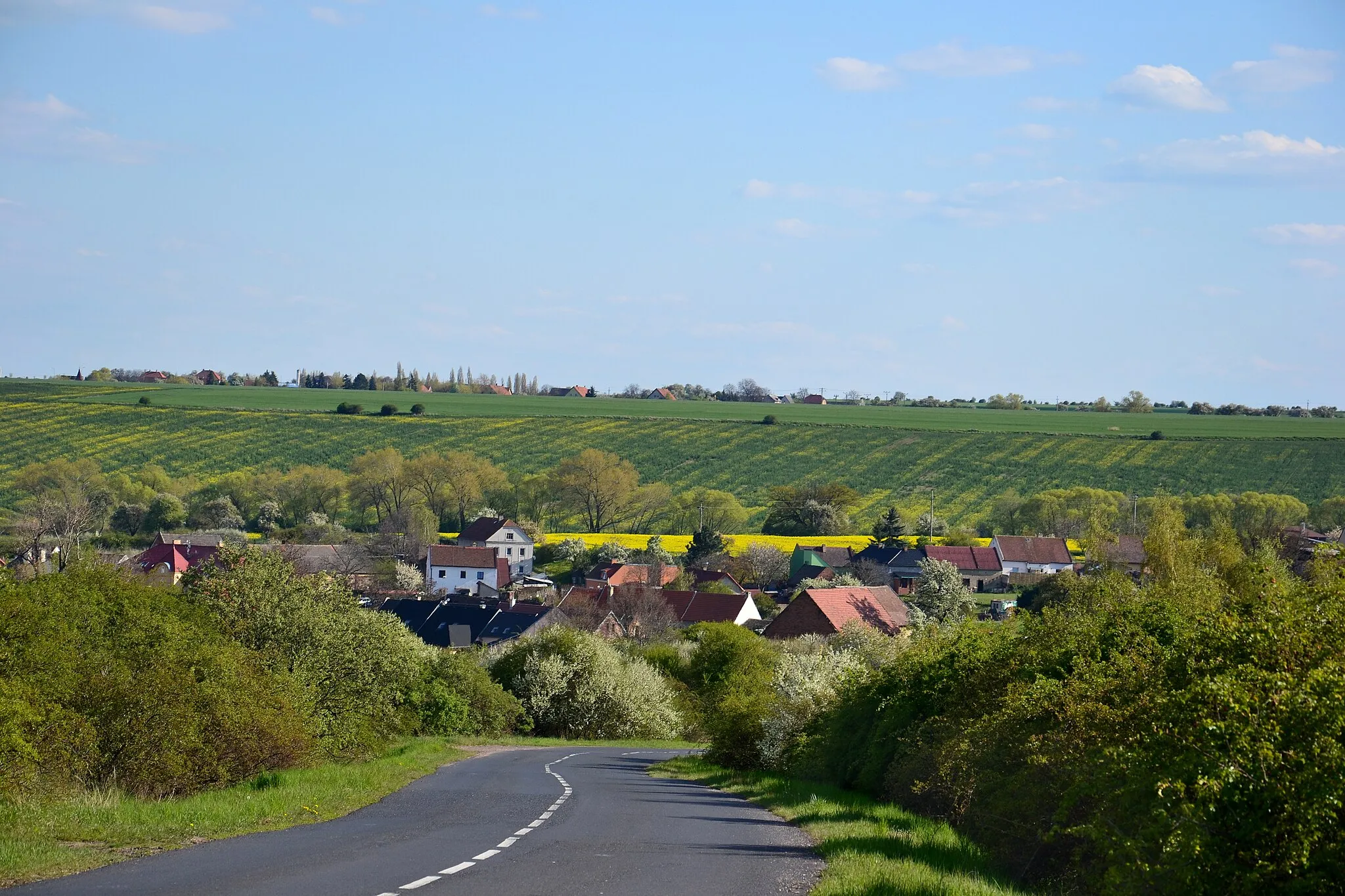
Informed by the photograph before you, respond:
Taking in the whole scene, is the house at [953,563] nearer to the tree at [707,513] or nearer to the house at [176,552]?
the tree at [707,513]

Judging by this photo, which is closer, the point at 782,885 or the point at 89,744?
the point at 782,885

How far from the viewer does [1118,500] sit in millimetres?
115312

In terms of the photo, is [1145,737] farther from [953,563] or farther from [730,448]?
[730,448]

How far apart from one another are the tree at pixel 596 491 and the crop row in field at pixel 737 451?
1287 cm

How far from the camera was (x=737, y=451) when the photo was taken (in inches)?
6004

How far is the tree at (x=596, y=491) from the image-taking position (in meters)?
123

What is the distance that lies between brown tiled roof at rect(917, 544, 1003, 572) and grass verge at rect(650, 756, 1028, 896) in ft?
241

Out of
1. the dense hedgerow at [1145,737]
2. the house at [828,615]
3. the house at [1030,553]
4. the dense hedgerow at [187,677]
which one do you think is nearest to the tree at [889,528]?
the house at [1030,553]

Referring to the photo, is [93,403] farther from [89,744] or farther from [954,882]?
[954,882]

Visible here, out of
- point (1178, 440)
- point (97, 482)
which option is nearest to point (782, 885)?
point (97, 482)

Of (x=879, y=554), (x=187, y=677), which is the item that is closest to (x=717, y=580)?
(x=879, y=554)

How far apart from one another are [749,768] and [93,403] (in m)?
149

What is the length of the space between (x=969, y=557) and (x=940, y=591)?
20.3 m

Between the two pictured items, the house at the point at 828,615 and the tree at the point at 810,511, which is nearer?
the house at the point at 828,615
